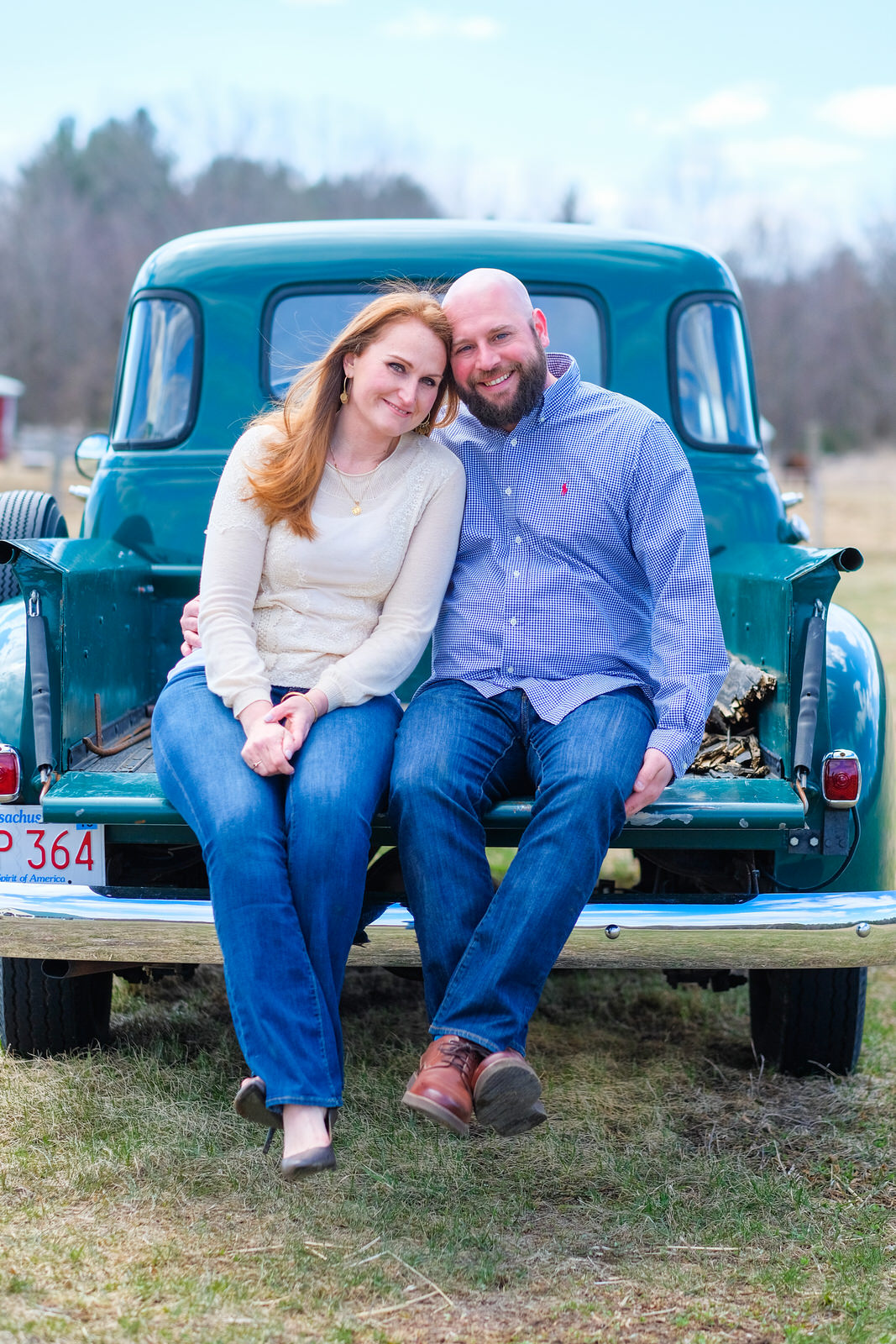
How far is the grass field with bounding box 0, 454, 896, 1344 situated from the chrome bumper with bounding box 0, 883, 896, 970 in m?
0.49

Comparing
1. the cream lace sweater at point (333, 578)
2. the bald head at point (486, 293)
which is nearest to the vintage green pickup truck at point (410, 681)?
the cream lace sweater at point (333, 578)

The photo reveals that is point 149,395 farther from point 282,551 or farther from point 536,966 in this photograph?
point 536,966

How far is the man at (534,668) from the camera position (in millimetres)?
2477

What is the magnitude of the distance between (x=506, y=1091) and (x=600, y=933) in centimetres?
43

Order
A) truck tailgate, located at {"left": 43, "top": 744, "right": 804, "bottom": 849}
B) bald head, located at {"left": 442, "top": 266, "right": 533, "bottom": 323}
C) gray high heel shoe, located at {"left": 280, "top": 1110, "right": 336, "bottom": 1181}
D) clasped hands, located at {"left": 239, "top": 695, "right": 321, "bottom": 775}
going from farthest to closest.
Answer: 1. bald head, located at {"left": 442, "top": 266, "right": 533, "bottom": 323}
2. truck tailgate, located at {"left": 43, "top": 744, "right": 804, "bottom": 849}
3. clasped hands, located at {"left": 239, "top": 695, "right": 321, "bottom": 775}
4. gray high heel shoe, located at {"left": 280, "top": 1110, "right": 336, "bottom": 1181}

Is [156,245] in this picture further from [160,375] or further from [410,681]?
[410,681]

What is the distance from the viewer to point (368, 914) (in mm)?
2707

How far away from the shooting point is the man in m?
2.48

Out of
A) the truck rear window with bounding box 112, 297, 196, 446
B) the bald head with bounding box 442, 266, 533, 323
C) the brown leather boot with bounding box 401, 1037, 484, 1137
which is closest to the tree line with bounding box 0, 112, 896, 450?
the truck rear window with bounding box 112, 297, 196, 446

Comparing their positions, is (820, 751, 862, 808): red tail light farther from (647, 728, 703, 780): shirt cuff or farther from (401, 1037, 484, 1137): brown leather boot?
(401, 1037, 484, 1137): brown leather boot

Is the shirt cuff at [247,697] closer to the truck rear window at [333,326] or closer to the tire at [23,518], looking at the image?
the tire at [23,518]

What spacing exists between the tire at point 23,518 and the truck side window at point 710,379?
6.63ft

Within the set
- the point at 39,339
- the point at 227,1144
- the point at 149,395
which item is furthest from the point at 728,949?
the point at 39,339

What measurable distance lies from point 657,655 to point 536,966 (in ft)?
2.55
